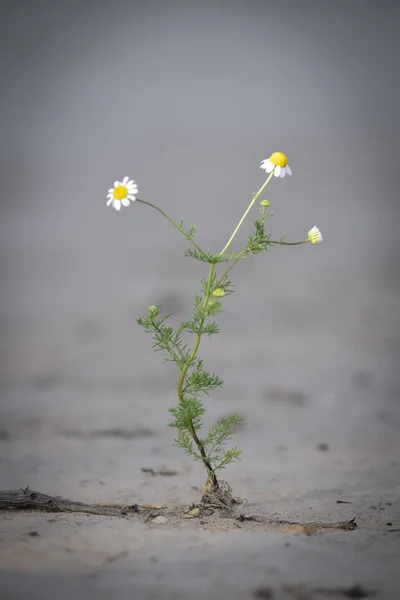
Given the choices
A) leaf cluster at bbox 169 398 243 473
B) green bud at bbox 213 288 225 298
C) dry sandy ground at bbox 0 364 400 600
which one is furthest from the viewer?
leaf cluster at bbox 169 398 243 473

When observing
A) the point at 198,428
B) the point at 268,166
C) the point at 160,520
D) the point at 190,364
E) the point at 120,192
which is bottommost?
the point at 160,520

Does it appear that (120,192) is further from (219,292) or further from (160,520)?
→ (160,520)

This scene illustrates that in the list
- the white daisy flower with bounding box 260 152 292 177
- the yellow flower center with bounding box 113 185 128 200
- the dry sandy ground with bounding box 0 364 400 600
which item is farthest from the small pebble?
the white daisy flower with bounding box 260 152 292 177

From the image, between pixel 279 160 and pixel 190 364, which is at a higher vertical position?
pixel 279 160

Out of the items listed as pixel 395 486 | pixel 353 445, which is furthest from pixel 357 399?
pixel 395 486

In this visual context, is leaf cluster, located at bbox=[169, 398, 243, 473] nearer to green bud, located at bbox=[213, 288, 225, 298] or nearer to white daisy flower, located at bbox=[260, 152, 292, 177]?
green bud, located at bbox=[213, 288, 225, 298]

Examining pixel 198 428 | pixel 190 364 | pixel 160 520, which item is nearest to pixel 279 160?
pixel 190 364

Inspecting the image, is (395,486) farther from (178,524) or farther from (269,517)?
(178,524)

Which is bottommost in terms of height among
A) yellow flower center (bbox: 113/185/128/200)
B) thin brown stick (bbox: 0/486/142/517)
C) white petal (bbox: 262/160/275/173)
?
thin brown stick (bbox: 0/486/142/517)

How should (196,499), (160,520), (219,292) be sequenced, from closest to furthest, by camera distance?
(219,292) < (160,520) < (196,499)

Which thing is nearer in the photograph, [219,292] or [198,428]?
[219,292]

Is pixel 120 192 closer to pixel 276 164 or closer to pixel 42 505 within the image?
pixel 276 164

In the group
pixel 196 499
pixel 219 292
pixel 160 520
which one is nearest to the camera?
pixel 219 292
